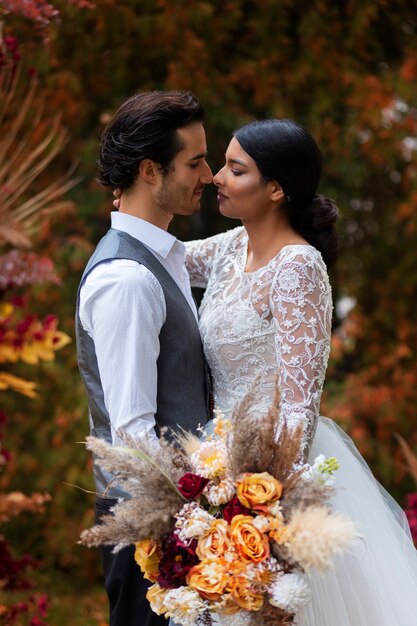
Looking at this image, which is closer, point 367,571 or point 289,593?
point 289,593

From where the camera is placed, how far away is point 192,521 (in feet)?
6.56

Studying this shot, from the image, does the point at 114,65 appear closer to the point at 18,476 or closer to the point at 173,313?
the point at 18,476

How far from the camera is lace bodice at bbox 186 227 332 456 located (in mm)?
2459

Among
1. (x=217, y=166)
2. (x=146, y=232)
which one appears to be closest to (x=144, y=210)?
(x=146, y=232)

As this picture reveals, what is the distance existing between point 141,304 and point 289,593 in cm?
86

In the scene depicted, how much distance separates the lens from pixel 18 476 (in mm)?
5980

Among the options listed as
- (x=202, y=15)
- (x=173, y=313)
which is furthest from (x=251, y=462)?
(x=202, y=15)

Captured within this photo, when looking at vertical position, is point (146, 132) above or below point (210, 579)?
above

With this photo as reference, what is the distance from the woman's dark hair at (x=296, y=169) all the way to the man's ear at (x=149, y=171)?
266 mm

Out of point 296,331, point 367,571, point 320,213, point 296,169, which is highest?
point 296,169

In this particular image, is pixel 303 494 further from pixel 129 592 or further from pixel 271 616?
pixel 129 592

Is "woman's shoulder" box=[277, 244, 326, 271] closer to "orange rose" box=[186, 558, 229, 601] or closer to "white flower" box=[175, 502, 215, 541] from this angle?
"white flower" box=[175, 502, 215, 541]

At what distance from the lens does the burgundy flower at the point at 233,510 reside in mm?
2006

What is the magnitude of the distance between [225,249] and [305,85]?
2.73 m
